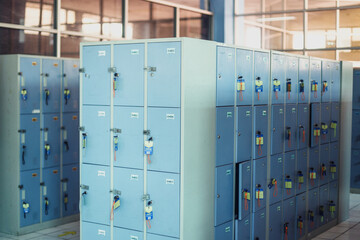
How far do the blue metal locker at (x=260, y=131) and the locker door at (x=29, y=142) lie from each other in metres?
3.08

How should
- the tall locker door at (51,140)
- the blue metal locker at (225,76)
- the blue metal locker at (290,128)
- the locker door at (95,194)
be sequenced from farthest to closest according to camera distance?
the tall locker door at (51,140)
the blue metal locker at (290,128)
the locker door at (95,194)
the blue metal locker at (225,76)

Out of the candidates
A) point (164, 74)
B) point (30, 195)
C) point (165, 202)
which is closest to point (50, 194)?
point (30, 195)

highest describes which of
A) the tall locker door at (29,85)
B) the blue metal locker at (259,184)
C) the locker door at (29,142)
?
the tall locker door at (29,85)

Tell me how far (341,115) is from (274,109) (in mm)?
2363

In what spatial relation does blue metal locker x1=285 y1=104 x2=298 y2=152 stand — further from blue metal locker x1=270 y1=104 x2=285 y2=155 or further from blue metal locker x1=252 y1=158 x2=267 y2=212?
blue metal locker x1=252 y1=158 x2=267 y2=212

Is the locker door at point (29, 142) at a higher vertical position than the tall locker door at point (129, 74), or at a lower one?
lower

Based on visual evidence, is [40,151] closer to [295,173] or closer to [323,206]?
[295,173]

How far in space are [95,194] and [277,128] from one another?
7.85ft

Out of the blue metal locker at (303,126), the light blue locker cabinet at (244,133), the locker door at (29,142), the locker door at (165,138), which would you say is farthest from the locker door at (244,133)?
the locker door at (29,142)

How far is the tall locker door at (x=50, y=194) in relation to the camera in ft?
23.3

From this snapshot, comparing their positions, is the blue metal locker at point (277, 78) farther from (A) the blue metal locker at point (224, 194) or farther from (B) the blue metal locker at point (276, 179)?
(A) the blue metal locker at point (224, 194)

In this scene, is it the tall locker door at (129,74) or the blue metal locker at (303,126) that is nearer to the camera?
the tall locker door at (129,74)

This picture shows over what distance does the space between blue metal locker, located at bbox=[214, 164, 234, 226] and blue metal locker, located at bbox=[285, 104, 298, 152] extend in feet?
4.68

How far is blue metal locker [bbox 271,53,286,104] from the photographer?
616cm
